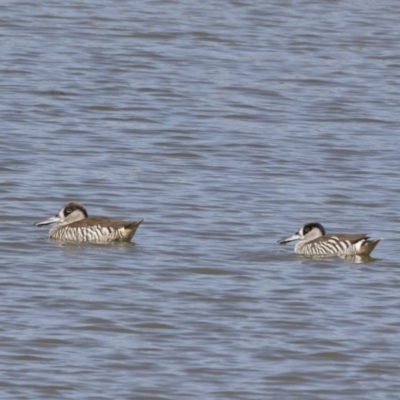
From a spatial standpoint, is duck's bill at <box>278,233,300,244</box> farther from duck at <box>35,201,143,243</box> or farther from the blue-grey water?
duck at <box>35,201,143,243</box>

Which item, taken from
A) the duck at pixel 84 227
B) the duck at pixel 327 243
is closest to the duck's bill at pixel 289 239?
the duck at pixel 327 243

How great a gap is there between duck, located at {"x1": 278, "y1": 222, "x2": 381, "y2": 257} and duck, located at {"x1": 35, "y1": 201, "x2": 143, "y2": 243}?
4.22 ft

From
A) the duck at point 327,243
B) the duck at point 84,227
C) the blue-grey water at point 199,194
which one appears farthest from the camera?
the duck at point 84,227

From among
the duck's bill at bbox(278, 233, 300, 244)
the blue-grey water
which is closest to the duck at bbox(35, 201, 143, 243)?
the blue-grey water

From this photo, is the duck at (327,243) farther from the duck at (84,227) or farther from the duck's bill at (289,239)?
the duck at (84,227)

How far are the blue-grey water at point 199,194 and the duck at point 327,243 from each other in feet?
0.31

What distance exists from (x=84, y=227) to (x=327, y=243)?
6.56ft

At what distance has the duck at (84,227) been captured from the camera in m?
13.7

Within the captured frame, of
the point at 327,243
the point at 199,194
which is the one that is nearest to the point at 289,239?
the point at 327,243

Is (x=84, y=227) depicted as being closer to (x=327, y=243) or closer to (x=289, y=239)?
(x=289, y=239)

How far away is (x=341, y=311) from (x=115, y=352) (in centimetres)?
197

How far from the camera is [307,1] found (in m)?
29.1

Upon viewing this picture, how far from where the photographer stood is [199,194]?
1573 cm

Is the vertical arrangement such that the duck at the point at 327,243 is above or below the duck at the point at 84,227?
below
